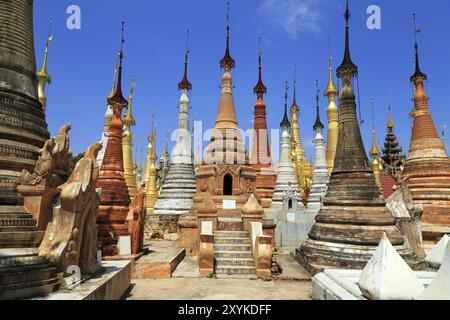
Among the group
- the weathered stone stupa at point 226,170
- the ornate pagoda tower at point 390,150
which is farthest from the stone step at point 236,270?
the ornate pagoda tower at point 390,150

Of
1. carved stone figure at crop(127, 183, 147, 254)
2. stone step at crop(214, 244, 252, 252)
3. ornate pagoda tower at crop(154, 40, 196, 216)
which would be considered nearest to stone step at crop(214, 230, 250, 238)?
stone step at crop(214, 244, 252, 252)

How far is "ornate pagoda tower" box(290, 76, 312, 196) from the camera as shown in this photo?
35562mm

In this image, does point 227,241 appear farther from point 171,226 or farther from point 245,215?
point 171,226

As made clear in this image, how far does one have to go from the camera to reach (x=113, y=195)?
14234 mm

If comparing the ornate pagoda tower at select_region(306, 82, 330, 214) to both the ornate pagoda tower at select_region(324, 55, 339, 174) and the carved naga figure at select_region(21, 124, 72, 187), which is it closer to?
the ornate pagoda tower at select_region(324, 55, 339, 174)

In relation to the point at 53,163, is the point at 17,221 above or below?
below

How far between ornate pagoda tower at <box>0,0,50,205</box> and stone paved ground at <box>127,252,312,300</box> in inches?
184

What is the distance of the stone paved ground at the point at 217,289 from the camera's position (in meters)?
8.98

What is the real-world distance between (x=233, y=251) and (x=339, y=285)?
681 centimetres

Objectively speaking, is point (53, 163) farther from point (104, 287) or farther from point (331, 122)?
point (331, 122)

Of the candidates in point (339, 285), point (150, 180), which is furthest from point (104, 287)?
point (150, 180)

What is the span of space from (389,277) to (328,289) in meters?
1.86
